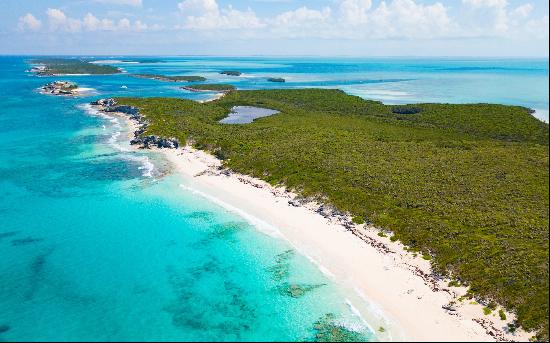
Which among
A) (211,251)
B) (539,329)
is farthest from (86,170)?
(539,329)

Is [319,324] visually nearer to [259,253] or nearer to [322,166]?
[259,253]

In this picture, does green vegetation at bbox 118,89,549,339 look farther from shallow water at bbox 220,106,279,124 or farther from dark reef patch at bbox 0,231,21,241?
dark reef patch at bbox 0,231,21,241

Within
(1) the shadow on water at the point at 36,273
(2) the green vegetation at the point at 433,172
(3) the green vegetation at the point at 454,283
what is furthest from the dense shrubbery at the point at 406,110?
(1) the shadow on water at the point at 36,273

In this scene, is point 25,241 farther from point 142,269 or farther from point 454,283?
point 454,283

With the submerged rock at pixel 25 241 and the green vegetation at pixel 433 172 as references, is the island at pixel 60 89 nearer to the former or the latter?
the green vegetation at pixel 433 172

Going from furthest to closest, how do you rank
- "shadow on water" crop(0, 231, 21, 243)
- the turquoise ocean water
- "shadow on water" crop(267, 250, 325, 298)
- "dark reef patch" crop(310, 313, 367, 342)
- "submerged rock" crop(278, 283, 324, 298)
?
"shadow on water" crop(0, 231, 21, 243) → "shadow on water" crop(267, 250, 325, 298) → "submerged rock" crop(278, 283, 324, 298) → the turquoise ocean water → "dark reef patch" crop(310, 313, 367, 342)

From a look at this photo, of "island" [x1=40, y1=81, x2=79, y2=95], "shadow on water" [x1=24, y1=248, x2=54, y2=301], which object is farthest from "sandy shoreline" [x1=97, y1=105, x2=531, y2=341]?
"island" [x1=40, y1=81, x2=79, y2=95]

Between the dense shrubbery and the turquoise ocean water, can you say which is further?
the dense shrubbery

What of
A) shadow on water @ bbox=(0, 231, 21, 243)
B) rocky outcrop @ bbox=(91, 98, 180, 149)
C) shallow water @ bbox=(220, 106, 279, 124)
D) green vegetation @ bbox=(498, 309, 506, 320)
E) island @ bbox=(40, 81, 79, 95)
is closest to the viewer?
green vegetation @ bbox=(498, 309, 506, 320)

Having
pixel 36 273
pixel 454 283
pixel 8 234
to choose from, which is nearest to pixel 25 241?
pixel 8 234
